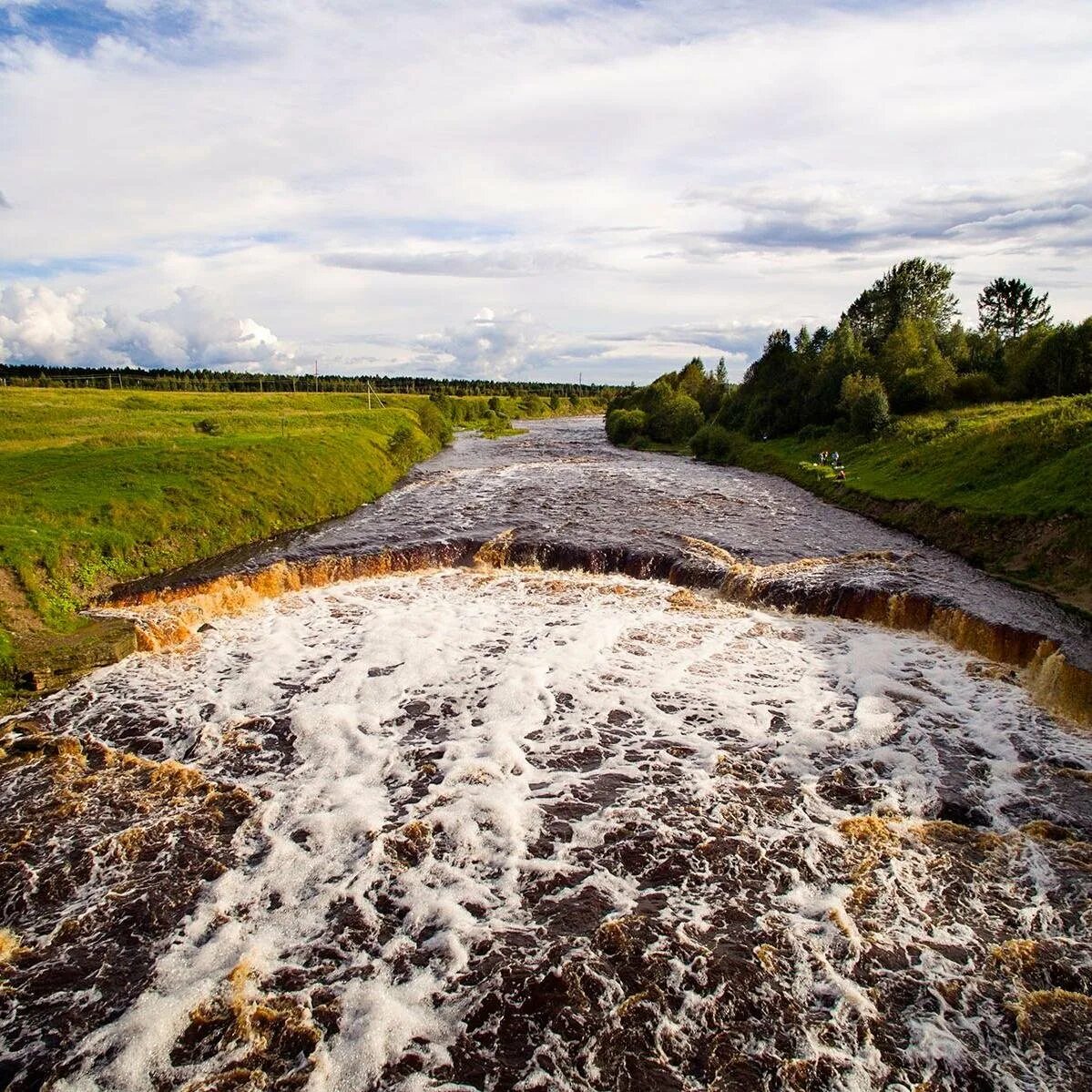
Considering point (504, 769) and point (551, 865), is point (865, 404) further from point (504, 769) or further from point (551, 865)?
point (551, 865)

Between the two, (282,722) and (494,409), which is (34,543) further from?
(494,409)

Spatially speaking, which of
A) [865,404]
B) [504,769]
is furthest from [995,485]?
[504,769]

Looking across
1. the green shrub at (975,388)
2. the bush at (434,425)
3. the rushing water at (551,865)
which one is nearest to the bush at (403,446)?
the bush at (434,425)

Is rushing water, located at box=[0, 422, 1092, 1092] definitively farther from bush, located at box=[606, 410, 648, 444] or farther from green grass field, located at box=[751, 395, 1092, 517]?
bush, located at box=[606, 410, 648, 444]

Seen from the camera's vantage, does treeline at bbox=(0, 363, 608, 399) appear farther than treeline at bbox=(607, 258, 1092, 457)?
Yes

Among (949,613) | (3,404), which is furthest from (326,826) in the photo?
(3,404)

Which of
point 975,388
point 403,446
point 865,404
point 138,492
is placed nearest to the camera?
point 138,492

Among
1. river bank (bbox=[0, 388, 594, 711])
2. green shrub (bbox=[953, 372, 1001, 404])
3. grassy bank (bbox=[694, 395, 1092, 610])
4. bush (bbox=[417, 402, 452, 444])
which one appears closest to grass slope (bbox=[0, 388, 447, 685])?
river bank (bbox=[0, 388, 594, 711])
